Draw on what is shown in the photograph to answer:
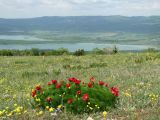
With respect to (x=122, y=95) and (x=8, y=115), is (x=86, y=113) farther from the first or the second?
(x=122, y=95)

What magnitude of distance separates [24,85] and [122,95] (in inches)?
214

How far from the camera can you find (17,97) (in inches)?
464

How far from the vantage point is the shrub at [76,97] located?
29.5 ft

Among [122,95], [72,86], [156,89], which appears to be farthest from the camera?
[156,89]

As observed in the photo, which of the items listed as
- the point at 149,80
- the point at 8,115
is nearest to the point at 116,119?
the point at 8,115

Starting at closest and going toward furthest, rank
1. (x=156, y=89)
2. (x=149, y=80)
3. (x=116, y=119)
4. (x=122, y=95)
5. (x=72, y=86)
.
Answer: (x=116, y=119) < (x=72, y=86) < (x=122, y=95) < (x=156, y=89) < (x=149, y=80)

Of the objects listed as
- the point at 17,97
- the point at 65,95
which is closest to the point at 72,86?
the point at 65,95

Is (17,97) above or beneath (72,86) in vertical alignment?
beneath

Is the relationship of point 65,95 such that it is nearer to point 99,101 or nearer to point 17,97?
point 99,101

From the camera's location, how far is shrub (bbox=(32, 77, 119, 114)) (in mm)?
9000

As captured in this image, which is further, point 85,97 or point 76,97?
point 76,97

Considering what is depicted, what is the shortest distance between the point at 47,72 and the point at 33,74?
2.70 feet

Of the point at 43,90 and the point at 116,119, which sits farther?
the point at 43,90

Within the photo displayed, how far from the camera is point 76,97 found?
9148mm
